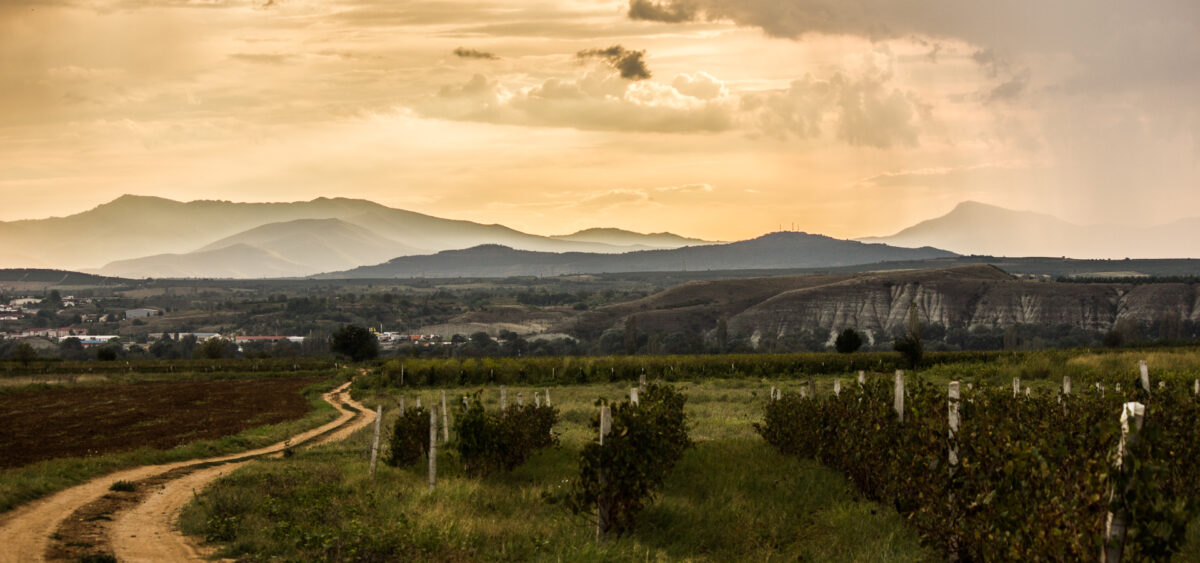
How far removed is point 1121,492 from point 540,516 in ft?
30.8

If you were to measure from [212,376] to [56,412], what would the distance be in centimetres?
3039

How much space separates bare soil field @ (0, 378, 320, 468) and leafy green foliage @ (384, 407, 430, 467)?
438 inches

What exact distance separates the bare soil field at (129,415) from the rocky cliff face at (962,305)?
106071 millimetres

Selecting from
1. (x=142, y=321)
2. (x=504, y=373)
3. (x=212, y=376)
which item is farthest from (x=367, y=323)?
(x=504, y=373)

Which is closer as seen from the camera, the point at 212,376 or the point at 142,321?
the point at 212,376

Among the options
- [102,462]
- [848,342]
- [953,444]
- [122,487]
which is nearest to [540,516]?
[953,444]

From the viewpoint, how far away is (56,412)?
39.8 m

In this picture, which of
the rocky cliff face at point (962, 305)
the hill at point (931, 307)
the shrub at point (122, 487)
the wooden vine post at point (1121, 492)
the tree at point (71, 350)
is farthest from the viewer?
the hill at point (931, 307)

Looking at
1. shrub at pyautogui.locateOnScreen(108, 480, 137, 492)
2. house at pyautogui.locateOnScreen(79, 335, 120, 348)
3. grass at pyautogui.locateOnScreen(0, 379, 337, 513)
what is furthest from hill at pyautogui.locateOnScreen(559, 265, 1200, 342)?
shrub at pyautogui.locateOnScreen(108, 480, 137, 492)

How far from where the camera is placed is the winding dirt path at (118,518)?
14258 mm

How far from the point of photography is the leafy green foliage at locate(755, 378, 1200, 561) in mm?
7160

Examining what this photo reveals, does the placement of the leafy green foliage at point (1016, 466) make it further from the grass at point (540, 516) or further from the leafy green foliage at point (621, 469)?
the leafy green foliage at point (621, 469)

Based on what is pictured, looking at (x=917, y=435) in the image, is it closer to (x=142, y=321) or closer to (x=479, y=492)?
(x=479, y=492)

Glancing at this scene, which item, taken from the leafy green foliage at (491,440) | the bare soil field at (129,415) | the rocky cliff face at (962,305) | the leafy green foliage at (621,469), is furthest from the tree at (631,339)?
the leafy green foliage at (621,469)
